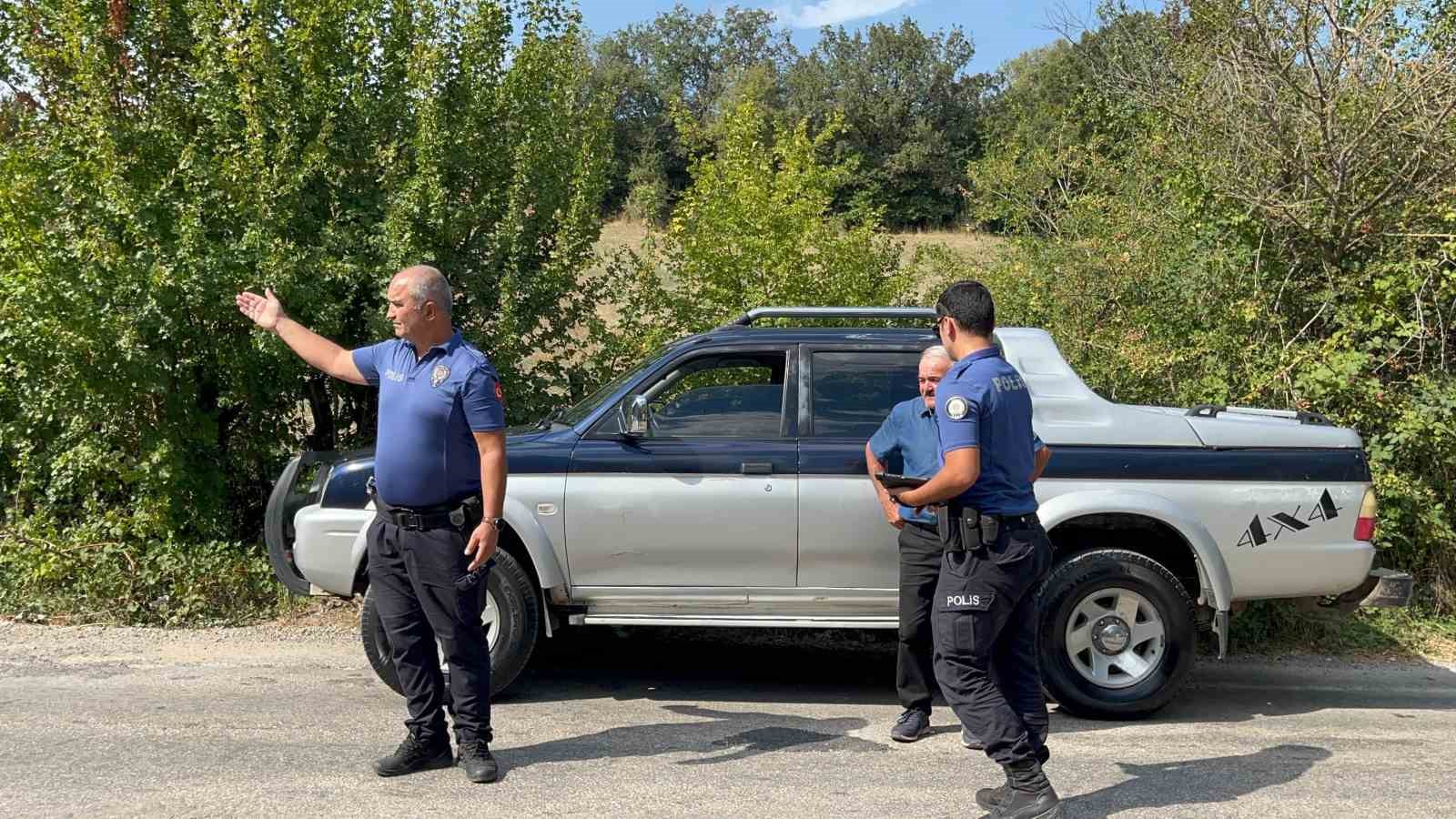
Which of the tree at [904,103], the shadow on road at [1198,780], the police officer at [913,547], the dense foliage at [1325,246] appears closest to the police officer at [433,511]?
the police officer at [913,547]

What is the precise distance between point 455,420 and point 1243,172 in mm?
6370

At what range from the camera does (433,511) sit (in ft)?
16.2

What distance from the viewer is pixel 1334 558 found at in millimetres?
6141

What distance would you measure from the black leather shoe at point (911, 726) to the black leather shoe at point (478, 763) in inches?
70.0

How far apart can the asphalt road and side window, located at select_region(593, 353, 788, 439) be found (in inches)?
53.1

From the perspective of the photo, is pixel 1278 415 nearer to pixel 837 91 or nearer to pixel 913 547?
pixel 913 547

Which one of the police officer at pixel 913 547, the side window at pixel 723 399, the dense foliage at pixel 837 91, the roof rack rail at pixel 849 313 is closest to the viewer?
the police officer at pixel 913 547

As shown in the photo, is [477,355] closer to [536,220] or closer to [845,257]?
[536,220]

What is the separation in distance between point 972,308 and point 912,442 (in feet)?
3.60

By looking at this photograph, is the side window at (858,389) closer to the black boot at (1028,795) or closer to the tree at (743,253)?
the black boot at (1028,795)

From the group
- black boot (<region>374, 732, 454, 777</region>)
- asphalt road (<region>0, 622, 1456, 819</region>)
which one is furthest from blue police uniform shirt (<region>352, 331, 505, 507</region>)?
asphalt road (<region>0, 622, 1456, 819</region>)

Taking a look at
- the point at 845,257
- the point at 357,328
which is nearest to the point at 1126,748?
the point at 845,257

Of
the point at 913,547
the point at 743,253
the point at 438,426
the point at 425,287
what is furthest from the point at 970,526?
the point at 743,253

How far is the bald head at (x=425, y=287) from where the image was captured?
4.93 metres
